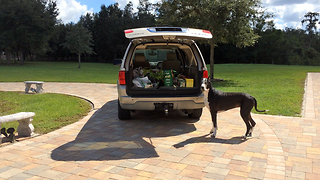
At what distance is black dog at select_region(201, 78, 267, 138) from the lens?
4750 millimetres

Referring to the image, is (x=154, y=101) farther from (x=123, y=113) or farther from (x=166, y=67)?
(x=166, y=67)

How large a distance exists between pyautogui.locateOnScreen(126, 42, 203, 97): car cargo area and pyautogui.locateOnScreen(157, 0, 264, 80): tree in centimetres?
845

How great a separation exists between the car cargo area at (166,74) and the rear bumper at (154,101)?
0.11 meters

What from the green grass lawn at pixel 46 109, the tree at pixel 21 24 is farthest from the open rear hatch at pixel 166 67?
the tree at pixel 21 24

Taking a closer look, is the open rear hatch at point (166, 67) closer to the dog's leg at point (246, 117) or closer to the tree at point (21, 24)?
the dog's leg at point (246, 117)

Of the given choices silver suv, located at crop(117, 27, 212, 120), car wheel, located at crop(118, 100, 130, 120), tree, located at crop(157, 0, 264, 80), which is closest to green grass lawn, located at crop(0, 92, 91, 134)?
car wheel, located at crop(118, 100, 130, 120)

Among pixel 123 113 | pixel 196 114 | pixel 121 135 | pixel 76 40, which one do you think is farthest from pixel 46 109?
pixel 76 40

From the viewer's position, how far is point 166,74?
588cm

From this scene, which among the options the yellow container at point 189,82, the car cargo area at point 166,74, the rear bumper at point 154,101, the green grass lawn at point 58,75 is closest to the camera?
the rear bumper at point 154,101

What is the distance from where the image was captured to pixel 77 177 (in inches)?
129

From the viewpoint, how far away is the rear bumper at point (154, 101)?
5.22 meters

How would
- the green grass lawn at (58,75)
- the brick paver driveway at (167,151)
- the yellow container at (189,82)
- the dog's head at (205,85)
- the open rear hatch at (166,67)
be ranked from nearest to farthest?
the brick paver driveway at (167,151) → the dog's head at (205,85) → the open rear hatch at (166,67) → the yellow container at (189,82) → the green grass lawn at (58,75)

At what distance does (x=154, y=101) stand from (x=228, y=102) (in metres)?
1.45

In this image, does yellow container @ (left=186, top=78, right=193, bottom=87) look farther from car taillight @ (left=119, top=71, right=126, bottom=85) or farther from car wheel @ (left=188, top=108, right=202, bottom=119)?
car taillight @ (left=119, top=71, right=126, bottom=85)
